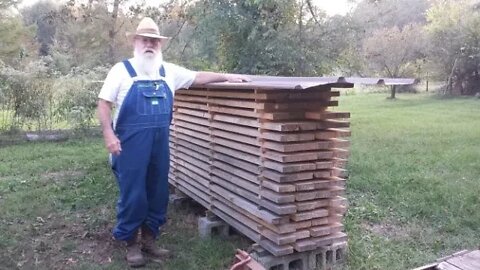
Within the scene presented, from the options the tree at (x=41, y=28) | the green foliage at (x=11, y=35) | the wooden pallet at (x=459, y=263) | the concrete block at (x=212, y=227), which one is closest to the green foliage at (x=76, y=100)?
the concrete block at (x=212, y=227)

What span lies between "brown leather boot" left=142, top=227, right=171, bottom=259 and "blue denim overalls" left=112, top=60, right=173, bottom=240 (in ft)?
0.27

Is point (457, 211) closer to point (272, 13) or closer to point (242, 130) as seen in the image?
point (242, 130)

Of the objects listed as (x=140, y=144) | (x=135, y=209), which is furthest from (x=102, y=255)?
(x=140, y=144)

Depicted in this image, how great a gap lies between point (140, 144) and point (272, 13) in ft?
17.9

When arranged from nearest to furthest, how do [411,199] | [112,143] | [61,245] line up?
[112,143], [61,245], [411,199]

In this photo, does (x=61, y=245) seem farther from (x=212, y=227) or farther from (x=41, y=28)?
(x=41, y=28)

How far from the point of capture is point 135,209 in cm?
376

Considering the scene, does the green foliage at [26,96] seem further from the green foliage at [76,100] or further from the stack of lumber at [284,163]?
the stack of lumber at [284,163]

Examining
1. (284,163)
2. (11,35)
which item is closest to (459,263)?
(284,163)

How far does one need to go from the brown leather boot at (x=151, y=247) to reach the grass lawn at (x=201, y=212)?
127mm

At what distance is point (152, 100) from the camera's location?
3.64 m

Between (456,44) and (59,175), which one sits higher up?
(456,44)

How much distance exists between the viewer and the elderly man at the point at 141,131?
142 inches

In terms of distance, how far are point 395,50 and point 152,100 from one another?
22498mm
